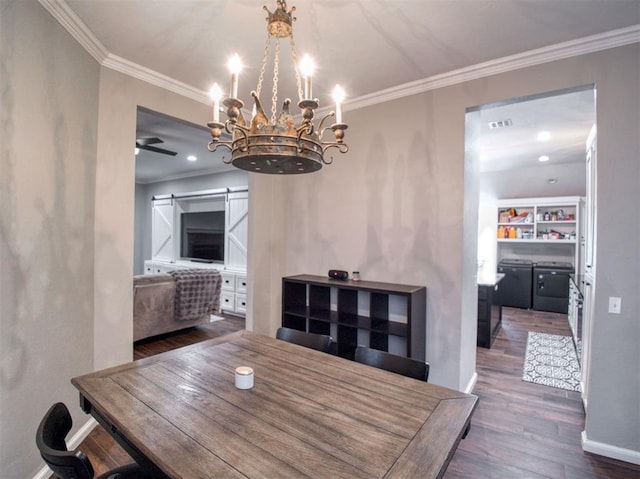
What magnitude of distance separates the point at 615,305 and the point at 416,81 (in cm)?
222

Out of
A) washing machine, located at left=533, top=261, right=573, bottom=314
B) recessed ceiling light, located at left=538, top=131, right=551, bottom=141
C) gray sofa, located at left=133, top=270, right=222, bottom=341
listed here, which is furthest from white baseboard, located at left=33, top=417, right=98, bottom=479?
washing machine, located at left=533, top=261, right=573, bottom=314

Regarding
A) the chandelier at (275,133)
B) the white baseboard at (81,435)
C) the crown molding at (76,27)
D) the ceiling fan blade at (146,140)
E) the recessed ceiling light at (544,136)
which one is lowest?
the white baseboard at (81,435)

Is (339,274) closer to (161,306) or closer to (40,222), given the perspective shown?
(40,222)

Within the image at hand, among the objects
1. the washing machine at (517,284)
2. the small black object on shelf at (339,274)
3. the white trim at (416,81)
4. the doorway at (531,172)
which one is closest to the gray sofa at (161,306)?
the small black object on shelf at (339,274)

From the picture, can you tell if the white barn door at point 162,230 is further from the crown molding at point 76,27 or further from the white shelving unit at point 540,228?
the white shelving unit at point 540,228

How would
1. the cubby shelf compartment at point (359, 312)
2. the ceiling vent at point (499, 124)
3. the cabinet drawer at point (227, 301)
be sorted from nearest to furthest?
1. the cubby shelf compartment at point (359, 312)
2. the ceiling vent at point (499, 124)
3. the cabinet drawer at point (227, 301)

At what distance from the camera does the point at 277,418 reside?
1.25m

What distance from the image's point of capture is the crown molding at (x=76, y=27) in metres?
1.90

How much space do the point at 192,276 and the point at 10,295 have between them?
2.96 meters

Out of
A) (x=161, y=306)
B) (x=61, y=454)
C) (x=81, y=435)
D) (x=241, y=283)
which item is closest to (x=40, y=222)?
(x=61, y=454)

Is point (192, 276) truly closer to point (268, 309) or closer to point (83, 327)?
point (268, 309)

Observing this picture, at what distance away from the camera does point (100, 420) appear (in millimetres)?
1356

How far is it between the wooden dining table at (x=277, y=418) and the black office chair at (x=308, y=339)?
0.29m

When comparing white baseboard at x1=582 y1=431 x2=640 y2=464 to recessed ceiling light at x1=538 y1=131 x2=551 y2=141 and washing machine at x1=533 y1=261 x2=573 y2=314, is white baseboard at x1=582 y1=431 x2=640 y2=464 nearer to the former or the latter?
recessed ceiling light at x1=538 y1=131 x2=551 y2=141
